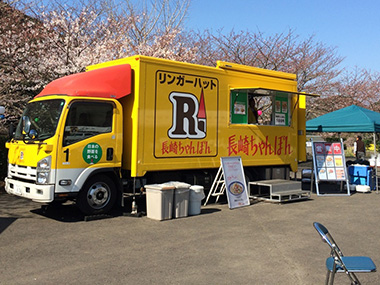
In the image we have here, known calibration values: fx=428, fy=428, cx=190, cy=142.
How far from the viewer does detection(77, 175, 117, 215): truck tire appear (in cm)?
844

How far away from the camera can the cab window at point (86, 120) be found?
26.9ft

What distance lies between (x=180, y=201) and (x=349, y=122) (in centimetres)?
745

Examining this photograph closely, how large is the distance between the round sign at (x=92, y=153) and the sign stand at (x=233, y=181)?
2.98m

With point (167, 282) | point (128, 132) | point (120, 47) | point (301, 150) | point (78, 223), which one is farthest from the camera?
point (120, 47)

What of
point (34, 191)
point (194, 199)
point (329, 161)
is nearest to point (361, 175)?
point (329, 161)

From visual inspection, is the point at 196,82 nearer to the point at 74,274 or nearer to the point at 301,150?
the point at 301,150

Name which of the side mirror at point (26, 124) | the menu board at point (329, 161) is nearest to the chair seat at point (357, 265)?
the side mirror at point (26, 124)

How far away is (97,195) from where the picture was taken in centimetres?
866

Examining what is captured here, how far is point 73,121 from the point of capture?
325 inches

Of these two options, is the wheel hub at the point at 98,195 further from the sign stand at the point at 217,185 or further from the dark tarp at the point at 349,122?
the dark tarp at the point at 349,122

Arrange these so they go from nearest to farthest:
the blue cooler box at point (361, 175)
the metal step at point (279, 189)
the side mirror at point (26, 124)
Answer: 1. the side mirror at point (26, 124)
2. the metal step at point (279, 189)
3. the blue cooler box at point (361, 175)

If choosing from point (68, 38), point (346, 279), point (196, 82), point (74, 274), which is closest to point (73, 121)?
point (196, 82)

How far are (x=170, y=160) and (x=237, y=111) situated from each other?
2.44 metres

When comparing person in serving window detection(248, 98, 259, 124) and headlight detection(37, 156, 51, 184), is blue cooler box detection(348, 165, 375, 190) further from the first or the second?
headlight detection(37, 156, 51, 184)
